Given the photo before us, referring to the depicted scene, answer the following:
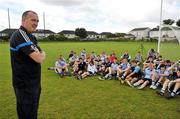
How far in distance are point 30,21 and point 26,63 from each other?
58cm

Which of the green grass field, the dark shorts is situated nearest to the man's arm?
the dark shorts

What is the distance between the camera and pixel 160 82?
984 centimetres

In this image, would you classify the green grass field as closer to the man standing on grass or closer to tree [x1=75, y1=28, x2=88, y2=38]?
the man standing on grass

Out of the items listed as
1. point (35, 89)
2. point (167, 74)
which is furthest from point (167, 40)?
point (35, 89)

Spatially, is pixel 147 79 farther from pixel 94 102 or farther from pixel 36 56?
pixel 36 56

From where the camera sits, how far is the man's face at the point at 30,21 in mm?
3164

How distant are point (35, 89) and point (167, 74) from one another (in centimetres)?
750

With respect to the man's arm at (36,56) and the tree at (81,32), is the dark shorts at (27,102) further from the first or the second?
the tree at (81,32)

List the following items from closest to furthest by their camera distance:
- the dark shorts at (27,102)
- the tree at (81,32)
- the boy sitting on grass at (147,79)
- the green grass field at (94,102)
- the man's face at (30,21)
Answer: the man's face at (30,21), the dark shorts at (27,102), the green grass field at (94,102), the boy sitting on grass at (147,79), the tree at (81,32)

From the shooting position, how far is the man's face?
3.16 m

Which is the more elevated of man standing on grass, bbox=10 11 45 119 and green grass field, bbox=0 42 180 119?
man standing on grass, bbox=10 11 45 119

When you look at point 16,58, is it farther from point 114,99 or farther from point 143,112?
point 114,99

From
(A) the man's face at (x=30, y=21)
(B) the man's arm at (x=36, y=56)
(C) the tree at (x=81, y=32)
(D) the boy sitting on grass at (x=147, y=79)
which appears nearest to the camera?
(B) the man's arm at (x=36, y=56)

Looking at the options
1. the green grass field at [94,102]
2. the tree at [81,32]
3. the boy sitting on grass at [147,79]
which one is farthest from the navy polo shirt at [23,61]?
the tree at [81,32]
